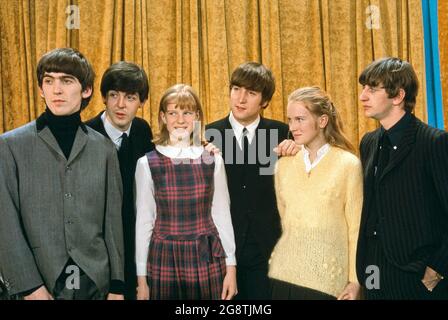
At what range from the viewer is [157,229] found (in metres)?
2.31

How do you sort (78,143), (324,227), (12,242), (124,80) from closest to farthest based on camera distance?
(12,242), (78,143), (324,227), (124,80)

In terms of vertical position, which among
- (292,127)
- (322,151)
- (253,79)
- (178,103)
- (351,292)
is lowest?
(351,292)

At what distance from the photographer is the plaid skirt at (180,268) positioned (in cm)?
229

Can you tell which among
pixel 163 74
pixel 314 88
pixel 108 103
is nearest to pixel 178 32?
pixel 163 74

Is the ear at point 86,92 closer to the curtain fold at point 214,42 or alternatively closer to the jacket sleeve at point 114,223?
the jacket sleeve at point 114,223

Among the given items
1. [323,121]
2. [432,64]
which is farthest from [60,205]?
[432,64]

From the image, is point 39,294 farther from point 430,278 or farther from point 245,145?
point 430,278

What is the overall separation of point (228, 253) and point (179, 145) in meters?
0.48

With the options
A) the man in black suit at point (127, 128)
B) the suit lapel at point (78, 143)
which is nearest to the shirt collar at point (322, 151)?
the man in black suit at point (127, 128)

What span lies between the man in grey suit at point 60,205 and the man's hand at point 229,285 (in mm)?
414

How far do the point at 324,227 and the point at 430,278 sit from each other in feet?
1.45

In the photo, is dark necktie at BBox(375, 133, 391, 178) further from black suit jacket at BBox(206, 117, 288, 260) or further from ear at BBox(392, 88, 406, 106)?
black suit jacket at BBox(206, 117, 288, 260)

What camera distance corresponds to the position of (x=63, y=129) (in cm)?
219

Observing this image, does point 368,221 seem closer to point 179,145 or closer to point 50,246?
point 179,145
